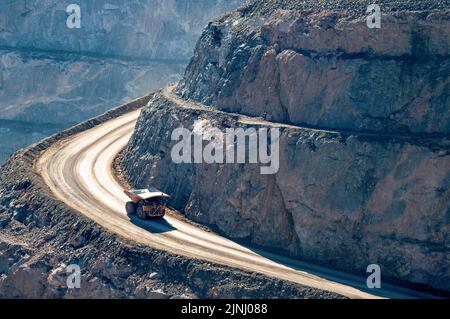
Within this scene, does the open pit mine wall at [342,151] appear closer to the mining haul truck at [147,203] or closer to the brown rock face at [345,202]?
the brown rock face at [345,202]

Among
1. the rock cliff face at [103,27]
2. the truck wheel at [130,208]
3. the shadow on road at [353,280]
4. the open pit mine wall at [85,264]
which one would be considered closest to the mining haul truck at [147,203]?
the truck wheel at [130,208]

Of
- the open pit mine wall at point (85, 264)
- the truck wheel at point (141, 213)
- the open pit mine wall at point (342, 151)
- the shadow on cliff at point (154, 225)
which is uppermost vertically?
the open pit mine wall at point (342, 151)

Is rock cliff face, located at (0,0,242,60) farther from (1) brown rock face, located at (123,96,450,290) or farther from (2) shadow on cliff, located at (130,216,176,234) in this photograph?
(2) shadow on cliff, located at (130,216,176,234)

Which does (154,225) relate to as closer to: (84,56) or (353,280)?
(353,280)

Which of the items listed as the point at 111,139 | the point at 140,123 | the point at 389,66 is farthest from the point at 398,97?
the point at 111,139

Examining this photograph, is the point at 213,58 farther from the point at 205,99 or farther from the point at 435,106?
the point at 435,106

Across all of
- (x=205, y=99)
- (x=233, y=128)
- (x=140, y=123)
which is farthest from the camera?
(x=140, y=123)

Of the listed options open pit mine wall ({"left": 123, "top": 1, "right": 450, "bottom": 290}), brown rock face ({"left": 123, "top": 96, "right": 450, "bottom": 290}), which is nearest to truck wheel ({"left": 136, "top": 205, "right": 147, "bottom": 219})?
open pit mine wall ({"left": 123, "top": 1, "right": 450, "bottom": 290})
